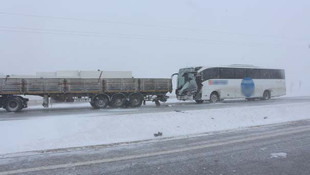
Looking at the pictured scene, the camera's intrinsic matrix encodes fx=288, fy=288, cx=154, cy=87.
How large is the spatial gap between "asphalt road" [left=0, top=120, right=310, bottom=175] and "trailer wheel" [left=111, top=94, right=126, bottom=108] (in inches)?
462

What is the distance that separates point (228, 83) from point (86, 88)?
12.5m

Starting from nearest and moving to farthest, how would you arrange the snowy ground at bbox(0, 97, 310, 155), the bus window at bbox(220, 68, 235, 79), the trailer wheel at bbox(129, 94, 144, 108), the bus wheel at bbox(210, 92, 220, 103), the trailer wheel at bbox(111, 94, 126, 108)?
the snowy ground at bbox(0, 97, 310, 155)
the trailer wheel at bbox(111, 94, 126, 108)
the trailer wheel at bbox(129, 94, 144, 108)
the bus wheel at bbox(210, 92, 220, 103)
the bus window at bbox(220, 68, 235, 79)

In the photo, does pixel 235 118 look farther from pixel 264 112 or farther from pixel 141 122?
pixel 141 122

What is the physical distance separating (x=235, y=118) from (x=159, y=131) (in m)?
4.35

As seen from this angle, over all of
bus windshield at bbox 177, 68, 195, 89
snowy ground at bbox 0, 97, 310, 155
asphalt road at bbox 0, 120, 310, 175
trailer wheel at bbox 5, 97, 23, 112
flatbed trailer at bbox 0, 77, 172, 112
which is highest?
bus windshield at bbox 177, 68, 195, 89

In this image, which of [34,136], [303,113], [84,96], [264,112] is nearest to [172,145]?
[34,136]

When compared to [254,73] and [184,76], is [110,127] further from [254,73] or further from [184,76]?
[254,73]

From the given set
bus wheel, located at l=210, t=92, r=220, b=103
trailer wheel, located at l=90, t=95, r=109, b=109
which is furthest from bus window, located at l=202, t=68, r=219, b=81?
trailer wheel, located at l=90, t=95, r=109, b=109

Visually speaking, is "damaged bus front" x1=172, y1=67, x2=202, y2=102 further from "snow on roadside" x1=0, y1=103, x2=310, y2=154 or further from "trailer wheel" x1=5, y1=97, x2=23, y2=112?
"trailer wheel" x1=5, y1=97, x2=23, y2=112

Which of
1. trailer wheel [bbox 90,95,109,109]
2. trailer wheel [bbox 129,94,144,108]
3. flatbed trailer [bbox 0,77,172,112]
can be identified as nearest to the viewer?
flatbed trailer [bbox 0,77,172,112]

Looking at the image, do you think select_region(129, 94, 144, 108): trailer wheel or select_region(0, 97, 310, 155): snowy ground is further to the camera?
select_region(129, 94, 144, 108): trailer wheel

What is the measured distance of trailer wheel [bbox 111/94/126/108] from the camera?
20.1 metres

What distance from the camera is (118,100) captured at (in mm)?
20219

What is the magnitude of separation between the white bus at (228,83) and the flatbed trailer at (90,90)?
2.37 metres
